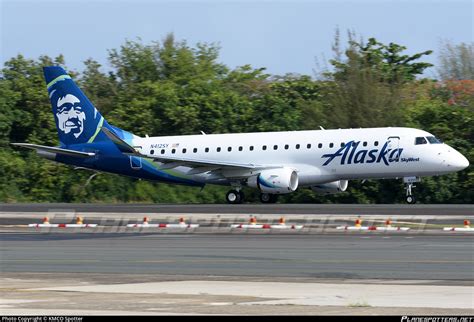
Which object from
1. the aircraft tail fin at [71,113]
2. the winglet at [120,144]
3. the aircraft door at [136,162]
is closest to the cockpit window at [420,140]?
the winglet at [120,144]

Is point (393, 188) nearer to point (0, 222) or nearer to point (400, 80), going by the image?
point (400, 80)

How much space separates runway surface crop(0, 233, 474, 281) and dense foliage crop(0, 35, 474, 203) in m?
19.2

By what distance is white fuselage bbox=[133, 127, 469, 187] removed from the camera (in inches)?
1629

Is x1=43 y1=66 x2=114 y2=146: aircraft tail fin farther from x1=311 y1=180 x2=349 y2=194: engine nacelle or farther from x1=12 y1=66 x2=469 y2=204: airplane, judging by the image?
x1=311 y1=180 x2=349 y2=194: engine nacelle

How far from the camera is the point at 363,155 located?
4169 centimetres

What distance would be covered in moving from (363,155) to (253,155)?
5083 mm

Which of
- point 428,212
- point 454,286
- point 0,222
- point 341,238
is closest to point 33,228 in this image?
point 0,222

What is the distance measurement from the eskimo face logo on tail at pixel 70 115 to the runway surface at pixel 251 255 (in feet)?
58.4

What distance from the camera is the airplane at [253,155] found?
136ft

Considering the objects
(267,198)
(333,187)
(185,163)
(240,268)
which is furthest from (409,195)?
(240,268)

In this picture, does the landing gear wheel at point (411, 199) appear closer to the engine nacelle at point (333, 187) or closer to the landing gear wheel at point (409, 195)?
the landing gear wheel at point (409, 195)

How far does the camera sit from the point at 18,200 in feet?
168

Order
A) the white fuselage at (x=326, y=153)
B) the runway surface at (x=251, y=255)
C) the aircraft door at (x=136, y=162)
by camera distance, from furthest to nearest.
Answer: the aircraft door at (x=136, y=162) < the white fuselage at (x=326, y=153) < the runway surface at (x=251, y=255)

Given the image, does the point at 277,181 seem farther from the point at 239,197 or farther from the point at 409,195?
the point at 409,195
